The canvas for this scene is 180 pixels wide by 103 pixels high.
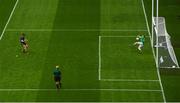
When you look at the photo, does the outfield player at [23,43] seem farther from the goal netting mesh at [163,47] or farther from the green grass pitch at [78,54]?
the goal netting mesh at [163,47]

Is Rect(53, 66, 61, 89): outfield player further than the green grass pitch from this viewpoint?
No

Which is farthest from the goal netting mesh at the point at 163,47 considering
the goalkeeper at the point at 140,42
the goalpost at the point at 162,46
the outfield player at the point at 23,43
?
the outfield player at the point at 23,43

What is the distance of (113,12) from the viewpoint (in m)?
57.1

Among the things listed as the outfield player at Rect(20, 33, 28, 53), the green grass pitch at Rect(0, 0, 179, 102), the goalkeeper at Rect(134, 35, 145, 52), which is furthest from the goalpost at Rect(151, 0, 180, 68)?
the outfield player at Rect(20, 33, 28, 53)

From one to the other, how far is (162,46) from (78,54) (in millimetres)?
6372

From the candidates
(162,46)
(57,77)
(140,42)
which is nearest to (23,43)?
(57,77)

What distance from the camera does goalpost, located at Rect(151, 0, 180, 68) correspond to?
4459 centimetres

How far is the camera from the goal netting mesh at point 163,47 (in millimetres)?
44562

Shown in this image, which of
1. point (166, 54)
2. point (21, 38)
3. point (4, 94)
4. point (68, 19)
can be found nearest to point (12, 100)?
point (4, 94)

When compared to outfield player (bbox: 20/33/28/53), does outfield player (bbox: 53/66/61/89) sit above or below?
below

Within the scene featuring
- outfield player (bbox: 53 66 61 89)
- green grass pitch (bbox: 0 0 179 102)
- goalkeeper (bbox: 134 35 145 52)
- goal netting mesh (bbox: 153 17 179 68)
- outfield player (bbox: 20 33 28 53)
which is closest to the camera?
outfield player (bbox: 53 66 61 89)

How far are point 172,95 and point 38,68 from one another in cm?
1017

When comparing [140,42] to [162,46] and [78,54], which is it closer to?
[162,46]

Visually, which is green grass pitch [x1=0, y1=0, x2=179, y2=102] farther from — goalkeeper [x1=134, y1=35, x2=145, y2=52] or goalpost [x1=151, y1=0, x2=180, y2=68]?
goalpost [x1=151, y1=0, x2=180, y2=68]
